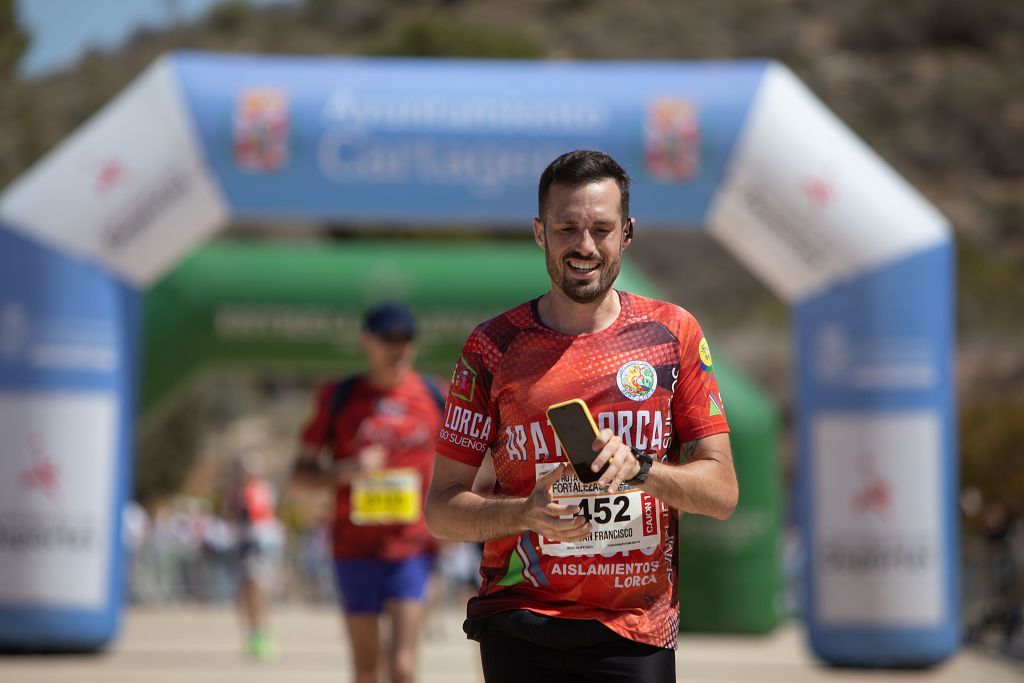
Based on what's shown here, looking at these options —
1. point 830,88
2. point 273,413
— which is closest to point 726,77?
point 273,413

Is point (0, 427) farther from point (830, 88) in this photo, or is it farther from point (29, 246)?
point (830, 88)

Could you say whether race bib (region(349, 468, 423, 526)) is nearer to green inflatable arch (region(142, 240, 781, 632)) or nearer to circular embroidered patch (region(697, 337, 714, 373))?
circular embroidered patch (region(697, 337, 714, 373))

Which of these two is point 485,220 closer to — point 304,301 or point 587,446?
point 304,301

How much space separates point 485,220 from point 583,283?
7.69 metres

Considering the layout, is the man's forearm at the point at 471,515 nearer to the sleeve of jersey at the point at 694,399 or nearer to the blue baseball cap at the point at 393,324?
the sleeve of jersey at the point at 694,399

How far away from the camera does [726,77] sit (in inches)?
402

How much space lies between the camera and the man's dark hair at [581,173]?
2811mm

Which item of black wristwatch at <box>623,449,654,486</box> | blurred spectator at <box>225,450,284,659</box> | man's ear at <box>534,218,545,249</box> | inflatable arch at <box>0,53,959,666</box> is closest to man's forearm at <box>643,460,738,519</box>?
black wristwatch at <box>623,449,654,486</box>

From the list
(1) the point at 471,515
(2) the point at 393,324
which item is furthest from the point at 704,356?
(2) the point at 393,324

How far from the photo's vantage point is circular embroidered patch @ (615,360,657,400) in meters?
2.81

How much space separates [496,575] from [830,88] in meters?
50.1

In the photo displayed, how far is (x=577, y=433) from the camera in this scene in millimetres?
2562

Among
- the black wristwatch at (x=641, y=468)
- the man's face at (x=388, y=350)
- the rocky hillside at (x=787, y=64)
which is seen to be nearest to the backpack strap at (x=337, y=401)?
the man's face at (x=388, y=350)

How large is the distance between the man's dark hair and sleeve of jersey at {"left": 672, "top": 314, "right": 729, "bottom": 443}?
0.30 m
